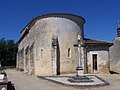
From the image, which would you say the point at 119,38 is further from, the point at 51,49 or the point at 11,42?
the point at 11,42

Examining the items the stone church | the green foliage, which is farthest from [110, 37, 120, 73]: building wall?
the green foliage

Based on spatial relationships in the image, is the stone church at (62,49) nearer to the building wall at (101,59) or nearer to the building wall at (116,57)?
the building wall at (101,59)

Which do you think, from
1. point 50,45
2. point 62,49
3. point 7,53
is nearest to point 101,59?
point 62,49

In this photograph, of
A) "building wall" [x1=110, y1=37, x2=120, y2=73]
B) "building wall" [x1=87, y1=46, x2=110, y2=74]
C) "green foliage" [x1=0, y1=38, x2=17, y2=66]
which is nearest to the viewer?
"building wall" [x1=87, y1=46, x2=110, y2=74]

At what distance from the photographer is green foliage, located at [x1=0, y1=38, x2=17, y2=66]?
56.8 meters

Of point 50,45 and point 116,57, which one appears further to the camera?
point 116,57

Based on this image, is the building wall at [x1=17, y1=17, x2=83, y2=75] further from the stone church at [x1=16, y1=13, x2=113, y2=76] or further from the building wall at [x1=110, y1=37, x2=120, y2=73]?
the building wall at [x1=110, y1=37, x2=120, y2=73]

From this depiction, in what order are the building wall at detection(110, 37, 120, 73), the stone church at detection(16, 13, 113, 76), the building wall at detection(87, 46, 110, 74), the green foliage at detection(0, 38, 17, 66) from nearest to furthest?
the stone church at detection(16, 13, 113, 76) → the building wall at detection(87, 46, 110, 74) → the building wall at detection(110, 37, 120, 73) → the green foliage at detection(0, 38, 17, 66)

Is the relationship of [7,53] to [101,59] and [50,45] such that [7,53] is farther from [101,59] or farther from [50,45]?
[101,59]

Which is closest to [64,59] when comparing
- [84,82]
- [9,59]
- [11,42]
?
[84,82]

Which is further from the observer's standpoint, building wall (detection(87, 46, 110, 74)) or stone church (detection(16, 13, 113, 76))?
building wall (detection(87, 46, 110, 74))

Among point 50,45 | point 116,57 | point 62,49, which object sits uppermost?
point 50,45

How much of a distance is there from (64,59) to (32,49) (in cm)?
435

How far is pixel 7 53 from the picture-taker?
5775 cm
